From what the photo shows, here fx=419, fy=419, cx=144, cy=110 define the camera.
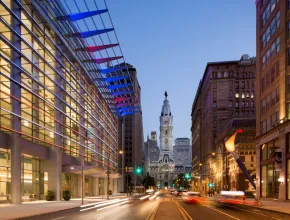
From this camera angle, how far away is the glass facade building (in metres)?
44.7

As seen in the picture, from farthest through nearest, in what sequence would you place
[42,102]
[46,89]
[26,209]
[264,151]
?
[264,151]
[42,102]
[46,89]
[26,209]

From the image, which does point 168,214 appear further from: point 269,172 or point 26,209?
point 269,172

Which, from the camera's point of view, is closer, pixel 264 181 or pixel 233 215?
pixel 233 215

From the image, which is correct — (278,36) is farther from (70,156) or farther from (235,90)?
(235,90)

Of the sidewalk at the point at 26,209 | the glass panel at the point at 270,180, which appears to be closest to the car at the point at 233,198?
the glass panel at the point at 270,180

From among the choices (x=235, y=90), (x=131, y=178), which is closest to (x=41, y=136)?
(x=235, y=90)

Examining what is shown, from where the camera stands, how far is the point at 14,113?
44.0m

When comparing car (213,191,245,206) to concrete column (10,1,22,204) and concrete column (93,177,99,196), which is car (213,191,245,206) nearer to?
concrete column (10,1,22,204)

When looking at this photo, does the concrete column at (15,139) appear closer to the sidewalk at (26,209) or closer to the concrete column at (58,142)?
the sidewalk at (26,209)

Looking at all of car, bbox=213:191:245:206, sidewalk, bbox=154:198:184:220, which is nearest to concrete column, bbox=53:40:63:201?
car, bbox=213:191:245:206

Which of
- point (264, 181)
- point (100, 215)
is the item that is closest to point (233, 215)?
point (100, 215)

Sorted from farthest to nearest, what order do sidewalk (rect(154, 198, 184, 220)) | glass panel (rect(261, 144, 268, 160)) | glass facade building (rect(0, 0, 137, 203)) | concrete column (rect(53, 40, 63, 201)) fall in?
glass panel (rect(261, 144, 268, 160)) < concrete column (rect(53, 40, 63, 201)) < glass facade building (rect(0, 0, 137, 203)) < sidewalk (rect(154, 198, 184, 220))

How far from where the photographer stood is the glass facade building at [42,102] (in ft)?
147

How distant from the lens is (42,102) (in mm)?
54594
